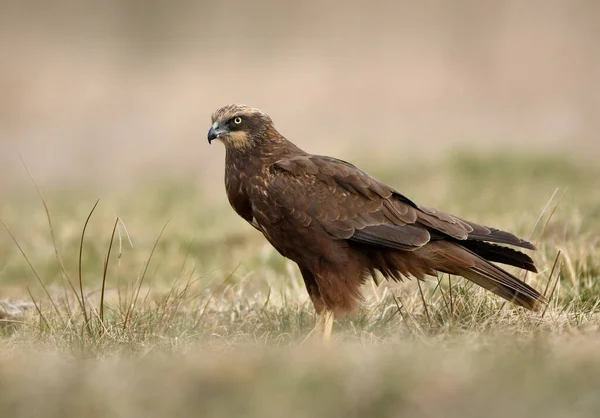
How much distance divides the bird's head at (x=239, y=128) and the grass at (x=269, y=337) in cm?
71

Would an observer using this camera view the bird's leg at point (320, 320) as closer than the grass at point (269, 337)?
No

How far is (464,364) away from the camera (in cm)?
341

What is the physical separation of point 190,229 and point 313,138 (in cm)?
616

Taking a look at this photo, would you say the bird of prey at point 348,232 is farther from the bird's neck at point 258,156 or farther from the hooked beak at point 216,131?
the hooked beak at point 216,131

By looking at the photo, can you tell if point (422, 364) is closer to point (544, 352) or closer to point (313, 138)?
point (544, 352)

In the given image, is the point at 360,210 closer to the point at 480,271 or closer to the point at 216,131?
the point at 480,271

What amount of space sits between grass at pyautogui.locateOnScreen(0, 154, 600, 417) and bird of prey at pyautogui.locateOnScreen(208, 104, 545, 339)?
0.18m

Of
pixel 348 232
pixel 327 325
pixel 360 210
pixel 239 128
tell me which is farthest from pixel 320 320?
pixel 239 128

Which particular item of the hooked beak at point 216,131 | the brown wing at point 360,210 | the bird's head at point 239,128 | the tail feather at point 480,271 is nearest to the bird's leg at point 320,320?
the brown wing at point 360,210

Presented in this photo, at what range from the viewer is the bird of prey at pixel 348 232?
5.14 meters

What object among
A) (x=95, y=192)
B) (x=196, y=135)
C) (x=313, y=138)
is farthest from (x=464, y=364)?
(x=196, y=135)

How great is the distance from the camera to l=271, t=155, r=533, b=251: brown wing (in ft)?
16.9

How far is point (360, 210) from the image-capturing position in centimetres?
524

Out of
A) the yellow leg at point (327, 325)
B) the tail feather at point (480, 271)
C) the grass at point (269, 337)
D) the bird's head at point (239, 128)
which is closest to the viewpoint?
the grass at point (269, 337)
